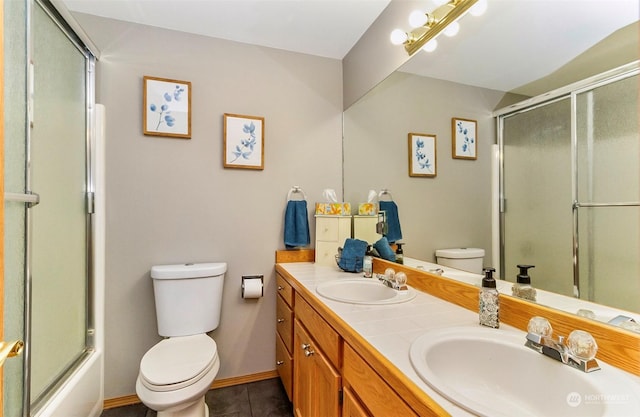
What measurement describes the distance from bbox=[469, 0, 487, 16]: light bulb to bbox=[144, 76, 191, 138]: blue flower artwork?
5.26ft

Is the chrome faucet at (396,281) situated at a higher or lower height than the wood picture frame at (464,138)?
lower

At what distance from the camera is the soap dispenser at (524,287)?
91 centimetres

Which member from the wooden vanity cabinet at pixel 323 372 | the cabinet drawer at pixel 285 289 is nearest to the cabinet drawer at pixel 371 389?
the wooden vanity cabinet at pixel 323 372

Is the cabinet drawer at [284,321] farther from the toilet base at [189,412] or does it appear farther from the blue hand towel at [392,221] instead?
the blue hand towel at [392,221]

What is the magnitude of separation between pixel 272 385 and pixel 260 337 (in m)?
0.31

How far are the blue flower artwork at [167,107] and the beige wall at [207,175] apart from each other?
5cm

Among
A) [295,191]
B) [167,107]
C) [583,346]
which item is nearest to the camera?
[583,346]

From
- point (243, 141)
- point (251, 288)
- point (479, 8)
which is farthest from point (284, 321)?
point (479, 8)

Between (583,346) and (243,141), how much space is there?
1.88 m

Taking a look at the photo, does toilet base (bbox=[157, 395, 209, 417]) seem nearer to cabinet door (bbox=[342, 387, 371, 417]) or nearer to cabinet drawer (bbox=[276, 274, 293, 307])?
cabinet drawer (bbox=[276, 274, 293, 307])

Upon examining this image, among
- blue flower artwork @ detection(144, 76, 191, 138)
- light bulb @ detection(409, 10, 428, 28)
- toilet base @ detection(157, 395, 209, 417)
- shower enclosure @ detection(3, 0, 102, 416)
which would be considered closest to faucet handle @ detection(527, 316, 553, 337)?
light bulb @ detection(409, 10, 428, 28)

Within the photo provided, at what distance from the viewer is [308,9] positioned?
1.70 metres

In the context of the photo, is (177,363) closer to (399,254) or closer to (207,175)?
(207,175)

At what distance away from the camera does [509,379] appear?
0.76 metres
